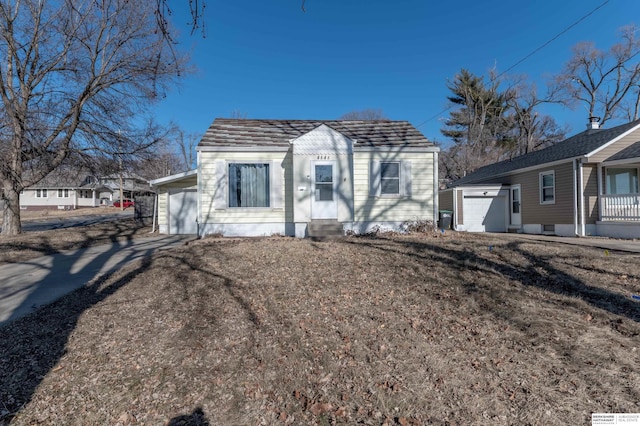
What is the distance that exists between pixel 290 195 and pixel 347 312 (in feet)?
25.1

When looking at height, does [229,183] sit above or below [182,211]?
above

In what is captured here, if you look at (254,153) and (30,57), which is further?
(30,57)

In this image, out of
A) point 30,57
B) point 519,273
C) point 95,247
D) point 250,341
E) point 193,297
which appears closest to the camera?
point 250,341

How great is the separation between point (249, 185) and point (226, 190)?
31.5 inches

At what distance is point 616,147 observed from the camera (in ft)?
43.2

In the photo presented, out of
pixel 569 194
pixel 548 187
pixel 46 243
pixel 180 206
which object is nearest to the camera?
pixel 46 243

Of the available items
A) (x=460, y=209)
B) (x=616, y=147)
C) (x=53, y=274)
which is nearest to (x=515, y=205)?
(x=460, y=209)

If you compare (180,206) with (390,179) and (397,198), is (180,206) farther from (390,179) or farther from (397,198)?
(397,198)

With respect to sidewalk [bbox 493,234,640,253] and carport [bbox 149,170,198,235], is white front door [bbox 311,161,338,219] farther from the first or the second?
sidewalk [bbox 493,234,640,253]

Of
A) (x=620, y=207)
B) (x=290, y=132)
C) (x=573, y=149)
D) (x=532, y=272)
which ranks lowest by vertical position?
(x=532, y=272)

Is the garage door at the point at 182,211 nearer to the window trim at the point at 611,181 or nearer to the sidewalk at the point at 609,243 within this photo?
the sidewalk at the point at 609,243

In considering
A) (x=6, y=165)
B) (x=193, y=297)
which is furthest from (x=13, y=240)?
(x=193, y=297)

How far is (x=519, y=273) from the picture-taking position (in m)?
5.96

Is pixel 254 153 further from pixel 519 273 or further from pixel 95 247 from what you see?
pixel 519 273
